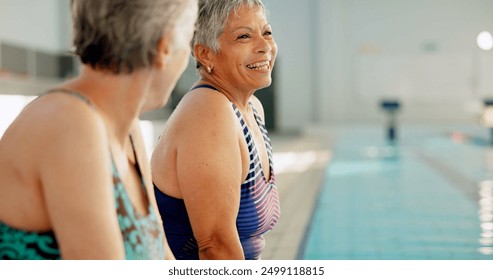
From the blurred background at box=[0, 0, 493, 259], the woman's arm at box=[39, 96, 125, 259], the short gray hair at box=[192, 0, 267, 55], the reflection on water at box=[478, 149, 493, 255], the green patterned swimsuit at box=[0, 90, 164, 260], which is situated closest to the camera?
the woman's arm at box=[39, 96, 125, 259]

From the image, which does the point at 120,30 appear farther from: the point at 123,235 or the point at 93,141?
the point at 123,235

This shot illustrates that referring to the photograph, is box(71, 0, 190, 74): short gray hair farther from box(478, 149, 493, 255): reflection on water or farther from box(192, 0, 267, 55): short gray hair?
box(478, 149, 493, 255): reflection on water

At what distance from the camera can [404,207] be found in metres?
5.41

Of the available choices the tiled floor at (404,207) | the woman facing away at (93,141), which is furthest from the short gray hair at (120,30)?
the tiled floor at (404,207)

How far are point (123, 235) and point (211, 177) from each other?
1.47ft

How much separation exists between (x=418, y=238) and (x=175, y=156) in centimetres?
316

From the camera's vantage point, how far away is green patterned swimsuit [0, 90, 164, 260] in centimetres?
90

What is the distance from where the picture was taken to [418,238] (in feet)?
14.0

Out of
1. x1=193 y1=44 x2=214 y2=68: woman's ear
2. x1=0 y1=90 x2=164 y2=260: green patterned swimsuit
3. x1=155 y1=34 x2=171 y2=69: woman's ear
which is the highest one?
x1=155 y1=34 x2=171 y2=69: woman's ear

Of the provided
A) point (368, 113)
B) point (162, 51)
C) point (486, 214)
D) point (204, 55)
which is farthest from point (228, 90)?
point (368, 113)

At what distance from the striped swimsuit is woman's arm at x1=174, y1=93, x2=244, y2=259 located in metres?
0.09

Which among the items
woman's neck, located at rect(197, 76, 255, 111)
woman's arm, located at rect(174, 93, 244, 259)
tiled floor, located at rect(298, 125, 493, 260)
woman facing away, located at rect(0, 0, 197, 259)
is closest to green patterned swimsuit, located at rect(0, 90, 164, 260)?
woman facing away, located at rect(0, 0, 197, 259)

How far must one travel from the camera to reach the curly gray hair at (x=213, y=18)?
4.84 feet
